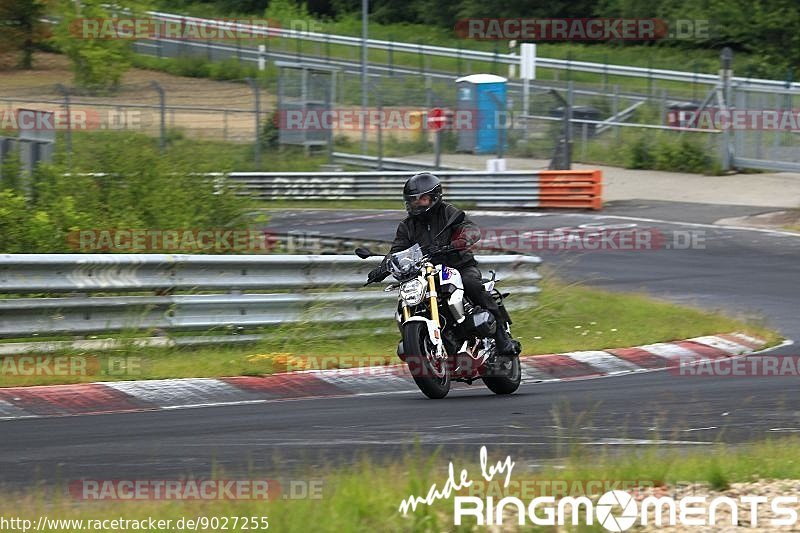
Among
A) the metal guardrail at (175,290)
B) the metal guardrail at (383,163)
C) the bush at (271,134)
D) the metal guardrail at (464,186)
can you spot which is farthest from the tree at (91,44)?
the metal guardrail at (175,290)

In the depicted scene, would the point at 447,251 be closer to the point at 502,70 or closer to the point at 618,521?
the point at 618,521

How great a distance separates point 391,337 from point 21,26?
43547 mm

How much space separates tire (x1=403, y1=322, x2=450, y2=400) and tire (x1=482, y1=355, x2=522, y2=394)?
1.95 ft

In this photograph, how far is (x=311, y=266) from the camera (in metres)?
12.8

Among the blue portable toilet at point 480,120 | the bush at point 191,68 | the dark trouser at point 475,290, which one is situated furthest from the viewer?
the bush at point 191,68

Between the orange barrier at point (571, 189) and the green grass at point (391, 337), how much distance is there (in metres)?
10.6

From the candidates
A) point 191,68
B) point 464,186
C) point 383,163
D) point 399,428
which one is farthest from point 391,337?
→ point 191,68

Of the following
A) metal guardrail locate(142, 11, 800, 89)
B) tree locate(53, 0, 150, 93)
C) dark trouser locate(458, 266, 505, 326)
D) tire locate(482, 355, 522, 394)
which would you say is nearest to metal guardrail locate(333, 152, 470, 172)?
tree locate(53, 0, 150, 93)

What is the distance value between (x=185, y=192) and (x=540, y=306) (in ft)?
14.0

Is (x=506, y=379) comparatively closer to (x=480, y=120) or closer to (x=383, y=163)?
(x=480, y=120)

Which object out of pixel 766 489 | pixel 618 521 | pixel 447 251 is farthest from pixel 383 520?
pixel 447 251

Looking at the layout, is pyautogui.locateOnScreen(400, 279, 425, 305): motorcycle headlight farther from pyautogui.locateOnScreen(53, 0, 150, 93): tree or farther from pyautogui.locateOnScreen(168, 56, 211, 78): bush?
pyautogui.locateOnScreen(168, 56, 211, 78): bush

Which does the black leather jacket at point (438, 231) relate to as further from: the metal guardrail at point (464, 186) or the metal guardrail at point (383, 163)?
the metal guardrail at point (383, 163)

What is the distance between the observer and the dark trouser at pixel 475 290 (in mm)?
10625
